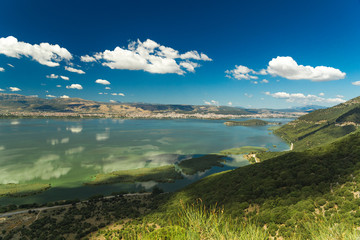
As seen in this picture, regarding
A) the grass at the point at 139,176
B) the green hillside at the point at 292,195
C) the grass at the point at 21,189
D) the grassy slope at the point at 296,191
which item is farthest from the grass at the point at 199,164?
the grass at the point at 21,189

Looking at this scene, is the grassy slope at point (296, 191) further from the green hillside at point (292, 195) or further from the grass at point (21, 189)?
the grass at point (21, 189)

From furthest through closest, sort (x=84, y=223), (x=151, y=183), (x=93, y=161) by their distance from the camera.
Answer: (x=93, y=161)
(x=151, y=183)
(x=84, y=223)

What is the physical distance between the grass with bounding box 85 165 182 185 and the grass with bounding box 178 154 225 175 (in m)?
6.19

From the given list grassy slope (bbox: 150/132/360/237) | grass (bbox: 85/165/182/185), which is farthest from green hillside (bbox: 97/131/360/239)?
grass (bbox: 85/165/182/185)

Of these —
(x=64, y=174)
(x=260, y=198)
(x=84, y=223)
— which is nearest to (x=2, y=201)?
(x=64, y=174)

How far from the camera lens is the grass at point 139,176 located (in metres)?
67.3

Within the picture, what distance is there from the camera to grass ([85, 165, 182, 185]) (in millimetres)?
67312

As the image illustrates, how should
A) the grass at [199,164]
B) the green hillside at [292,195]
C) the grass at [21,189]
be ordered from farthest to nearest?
the grass at [199,164] → the grass at [21,189] → the green hillside at [292,195]

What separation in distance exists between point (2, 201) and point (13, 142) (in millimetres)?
109774

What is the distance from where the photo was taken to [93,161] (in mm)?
92125

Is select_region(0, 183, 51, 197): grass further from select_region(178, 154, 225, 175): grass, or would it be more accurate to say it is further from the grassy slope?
select_region(178, 154, 225, 175): grass

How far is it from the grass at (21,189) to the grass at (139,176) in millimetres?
14479

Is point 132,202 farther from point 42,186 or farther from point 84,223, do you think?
point 42,186

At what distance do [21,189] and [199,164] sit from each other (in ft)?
235
